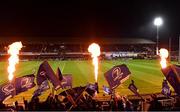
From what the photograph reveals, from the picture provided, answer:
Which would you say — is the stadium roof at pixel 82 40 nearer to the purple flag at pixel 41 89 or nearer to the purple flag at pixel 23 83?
the purple flag at pixel 41 89

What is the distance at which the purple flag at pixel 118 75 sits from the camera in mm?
13953

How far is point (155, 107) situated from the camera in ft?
39.8

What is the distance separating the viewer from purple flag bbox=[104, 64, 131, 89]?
14.0m

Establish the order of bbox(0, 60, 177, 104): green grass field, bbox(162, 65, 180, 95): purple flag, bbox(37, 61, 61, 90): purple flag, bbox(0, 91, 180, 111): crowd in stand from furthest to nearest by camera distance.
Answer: bbox(0, 60, 177, 104): green grass field
bbox(37, 61, 61, 90): purple flag
bbox(162, 65, 180, 95): purple flag
bbox(0, 91, 180, 111): crowd in stand

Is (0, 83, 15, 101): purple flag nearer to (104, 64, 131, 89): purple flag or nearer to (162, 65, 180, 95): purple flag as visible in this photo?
(104, 64, 131, 89): purple flag

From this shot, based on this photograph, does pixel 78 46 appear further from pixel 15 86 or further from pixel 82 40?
pixel 15 86

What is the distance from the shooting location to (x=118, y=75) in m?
14.1

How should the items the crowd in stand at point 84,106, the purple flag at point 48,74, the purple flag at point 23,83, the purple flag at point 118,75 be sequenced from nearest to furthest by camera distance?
the crowd in stand at point 84,106 < the purple flag at point 48,74 < the purple flag at point 118,75 < the purple flag at point 23,83

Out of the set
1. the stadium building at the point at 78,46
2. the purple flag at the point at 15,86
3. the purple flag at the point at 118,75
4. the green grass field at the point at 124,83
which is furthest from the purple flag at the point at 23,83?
the stadium building at the point at 78,46

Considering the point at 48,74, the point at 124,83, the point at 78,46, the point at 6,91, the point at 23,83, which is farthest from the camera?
the point at 78,46

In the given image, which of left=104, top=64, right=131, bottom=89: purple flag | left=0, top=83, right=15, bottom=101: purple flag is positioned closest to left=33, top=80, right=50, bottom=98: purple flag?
left=0, top=83, right=15, bottom=101: purple flag

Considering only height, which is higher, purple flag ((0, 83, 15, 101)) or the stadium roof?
the stadium roof

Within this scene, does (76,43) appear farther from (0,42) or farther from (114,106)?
(114,106)

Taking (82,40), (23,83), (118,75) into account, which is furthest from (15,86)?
(82,40)
